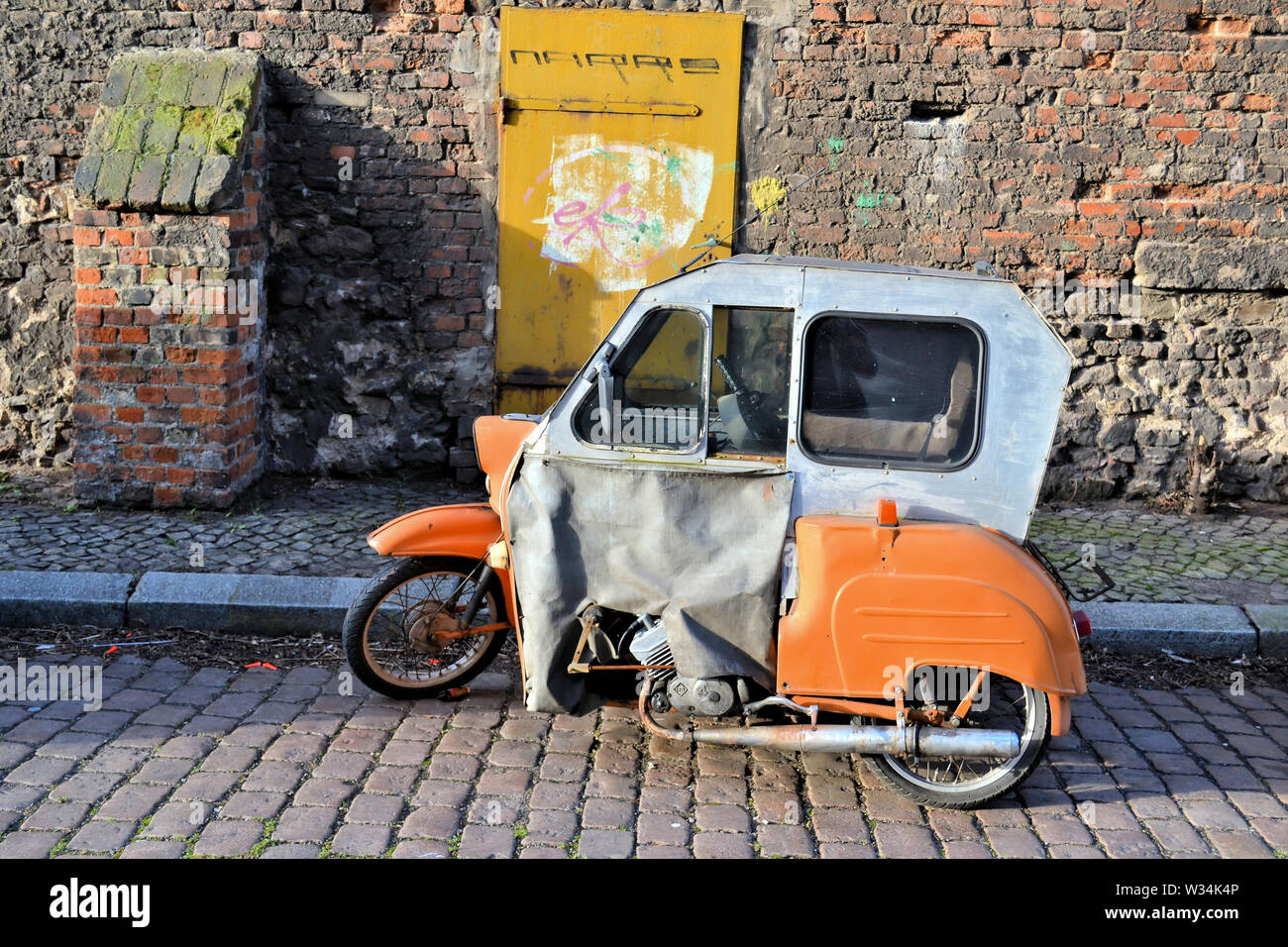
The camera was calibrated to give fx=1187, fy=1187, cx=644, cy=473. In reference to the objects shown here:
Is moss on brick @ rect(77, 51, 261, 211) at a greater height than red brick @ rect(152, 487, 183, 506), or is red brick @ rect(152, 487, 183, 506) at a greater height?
moss on brick @ rect(77, 51, 261, 211)

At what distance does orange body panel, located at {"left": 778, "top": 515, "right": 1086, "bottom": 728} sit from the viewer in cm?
407

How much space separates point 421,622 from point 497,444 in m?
0.82

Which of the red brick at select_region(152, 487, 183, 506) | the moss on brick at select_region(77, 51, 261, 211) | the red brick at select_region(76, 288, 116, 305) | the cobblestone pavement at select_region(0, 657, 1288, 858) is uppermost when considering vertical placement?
the moss on brick at select_region(77, 51, 261, 211)

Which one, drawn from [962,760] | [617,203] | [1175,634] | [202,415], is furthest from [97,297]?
[1175,634]

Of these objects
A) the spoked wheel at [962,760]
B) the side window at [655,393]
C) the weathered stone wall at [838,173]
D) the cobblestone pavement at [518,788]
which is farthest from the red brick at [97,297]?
the spoked wheel at [962,760]

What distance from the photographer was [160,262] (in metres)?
6.87

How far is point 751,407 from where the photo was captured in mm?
4395

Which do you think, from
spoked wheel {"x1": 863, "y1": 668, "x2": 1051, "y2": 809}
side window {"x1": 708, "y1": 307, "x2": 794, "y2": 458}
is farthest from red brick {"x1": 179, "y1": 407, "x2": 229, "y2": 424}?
spoked wheel {"x1": 863, "y1": 668, "x2": 1051, "y2": 809}

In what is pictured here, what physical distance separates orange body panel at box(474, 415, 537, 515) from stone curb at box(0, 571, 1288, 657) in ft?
4.44

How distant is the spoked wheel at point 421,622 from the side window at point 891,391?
1575 mm

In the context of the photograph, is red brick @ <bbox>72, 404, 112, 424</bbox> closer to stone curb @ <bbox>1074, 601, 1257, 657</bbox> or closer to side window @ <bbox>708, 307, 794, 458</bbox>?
side window @ <bbox>708, 307, 794, 458</bbox>

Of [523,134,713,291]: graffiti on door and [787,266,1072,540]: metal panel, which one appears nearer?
[787,266,1072,540]: metal panel

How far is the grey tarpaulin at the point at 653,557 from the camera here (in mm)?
4324

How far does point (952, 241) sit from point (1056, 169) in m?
0.79
